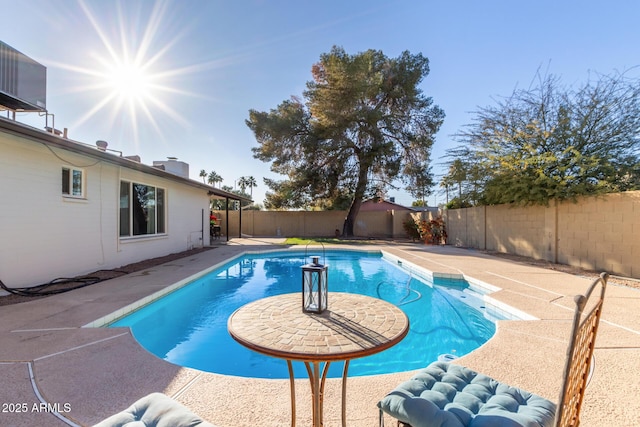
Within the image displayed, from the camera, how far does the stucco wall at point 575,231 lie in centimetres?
632

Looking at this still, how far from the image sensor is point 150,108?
9.30m

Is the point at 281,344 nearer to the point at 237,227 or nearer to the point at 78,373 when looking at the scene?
the point at 78,373

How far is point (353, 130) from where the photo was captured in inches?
629

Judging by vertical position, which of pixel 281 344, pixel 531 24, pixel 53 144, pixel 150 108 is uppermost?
pixel 531 24

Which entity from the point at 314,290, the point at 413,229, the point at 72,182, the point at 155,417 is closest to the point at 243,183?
the point at 413,229

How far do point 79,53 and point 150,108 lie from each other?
89.6 inches

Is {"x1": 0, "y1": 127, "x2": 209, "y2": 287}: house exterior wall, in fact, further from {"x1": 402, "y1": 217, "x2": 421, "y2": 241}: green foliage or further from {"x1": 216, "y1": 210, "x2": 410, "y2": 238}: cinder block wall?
{"x1": 402, "y1": 217, "x2": 421, "y2": 241}: green foliage

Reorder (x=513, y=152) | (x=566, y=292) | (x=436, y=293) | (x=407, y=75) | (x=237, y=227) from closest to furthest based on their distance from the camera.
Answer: (x=566, y=292), (x=436, y=293), (x=513, y=152), (x=407, y=75), (x=237, y=227)

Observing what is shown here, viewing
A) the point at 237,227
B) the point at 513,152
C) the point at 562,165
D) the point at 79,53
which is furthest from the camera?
the point at 237,227

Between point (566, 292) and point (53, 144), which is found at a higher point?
point (53, 144)

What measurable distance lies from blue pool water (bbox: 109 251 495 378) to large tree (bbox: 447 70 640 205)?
4.22 metres

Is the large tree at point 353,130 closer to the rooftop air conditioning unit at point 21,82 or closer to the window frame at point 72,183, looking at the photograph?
the rooftop air conditioning unit at point 21,82

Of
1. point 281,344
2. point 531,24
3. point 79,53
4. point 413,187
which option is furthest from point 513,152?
point 79,53

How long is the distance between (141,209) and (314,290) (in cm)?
846
